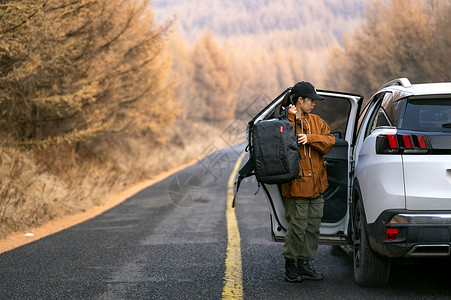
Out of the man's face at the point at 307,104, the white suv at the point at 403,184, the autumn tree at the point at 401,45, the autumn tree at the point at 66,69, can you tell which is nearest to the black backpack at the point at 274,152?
the man's face at the point at 307,104

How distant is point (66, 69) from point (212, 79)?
177ft

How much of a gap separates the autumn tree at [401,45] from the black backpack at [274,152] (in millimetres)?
13474

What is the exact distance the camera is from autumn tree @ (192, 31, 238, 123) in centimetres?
6725

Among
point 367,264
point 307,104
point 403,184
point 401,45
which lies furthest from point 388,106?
point 401,45

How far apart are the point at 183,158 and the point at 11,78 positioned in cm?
1969

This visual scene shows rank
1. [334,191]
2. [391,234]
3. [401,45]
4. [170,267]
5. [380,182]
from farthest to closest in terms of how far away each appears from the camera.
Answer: [401,45] → [170,267] → [334,191] → [380,182] → [391,234]

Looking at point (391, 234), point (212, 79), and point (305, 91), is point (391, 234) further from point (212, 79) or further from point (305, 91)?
point (212, 79)

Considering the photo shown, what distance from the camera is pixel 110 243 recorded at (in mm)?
7844

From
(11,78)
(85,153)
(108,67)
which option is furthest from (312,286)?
(85,153)

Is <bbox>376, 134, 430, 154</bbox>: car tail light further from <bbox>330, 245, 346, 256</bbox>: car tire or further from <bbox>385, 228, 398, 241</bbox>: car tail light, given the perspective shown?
<bbox>330, 245, 346, 256</bbox>: car tire

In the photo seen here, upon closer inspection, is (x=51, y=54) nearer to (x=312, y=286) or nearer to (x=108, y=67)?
(x=108, y=67)

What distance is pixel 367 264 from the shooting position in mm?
4867

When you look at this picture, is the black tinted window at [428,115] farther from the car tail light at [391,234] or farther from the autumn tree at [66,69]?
the autumn tree at [66,69]

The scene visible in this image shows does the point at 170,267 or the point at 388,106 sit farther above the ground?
the point at 388,106
